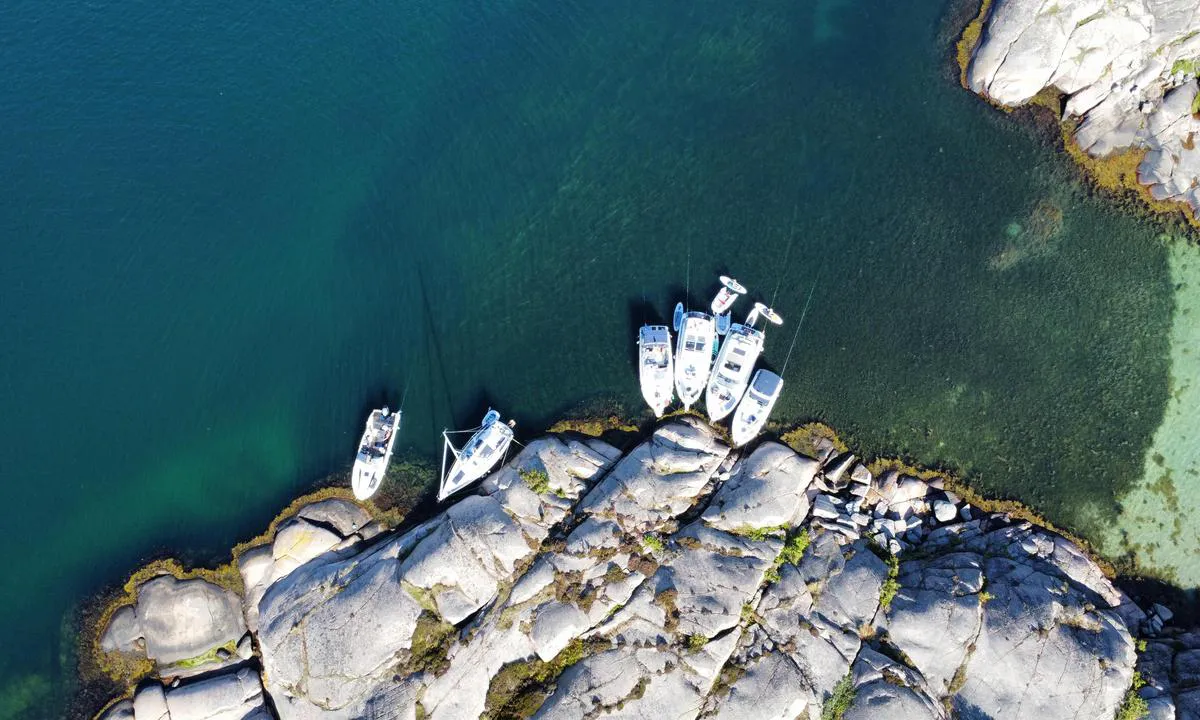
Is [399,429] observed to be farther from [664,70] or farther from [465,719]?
[664,70]

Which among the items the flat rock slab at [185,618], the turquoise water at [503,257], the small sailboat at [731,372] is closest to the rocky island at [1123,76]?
the turquoise water at [503,257]

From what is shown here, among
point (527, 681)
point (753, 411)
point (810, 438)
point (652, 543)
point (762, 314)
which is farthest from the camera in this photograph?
point (762, 314)

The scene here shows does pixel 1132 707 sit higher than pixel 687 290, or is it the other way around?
pixel 687 290

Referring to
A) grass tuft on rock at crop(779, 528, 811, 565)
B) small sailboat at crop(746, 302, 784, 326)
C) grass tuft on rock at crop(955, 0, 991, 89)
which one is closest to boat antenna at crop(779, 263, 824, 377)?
small sailboat at crop(746, 302, 784, 326)

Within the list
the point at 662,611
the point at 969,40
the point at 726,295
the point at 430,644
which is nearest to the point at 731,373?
the point at 726,295

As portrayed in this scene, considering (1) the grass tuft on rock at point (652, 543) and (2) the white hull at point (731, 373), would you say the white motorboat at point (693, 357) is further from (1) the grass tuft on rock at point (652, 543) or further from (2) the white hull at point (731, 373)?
(1) the grass tuft on rock at point (652, 543)

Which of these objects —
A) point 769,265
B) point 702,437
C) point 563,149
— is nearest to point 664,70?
point 563,149

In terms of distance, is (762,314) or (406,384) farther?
(406,384)

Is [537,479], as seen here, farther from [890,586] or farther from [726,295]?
[890,586]

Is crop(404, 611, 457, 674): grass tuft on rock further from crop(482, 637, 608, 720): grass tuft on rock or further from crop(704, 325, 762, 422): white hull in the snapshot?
crop(704, 325, 762, 422): white hull
